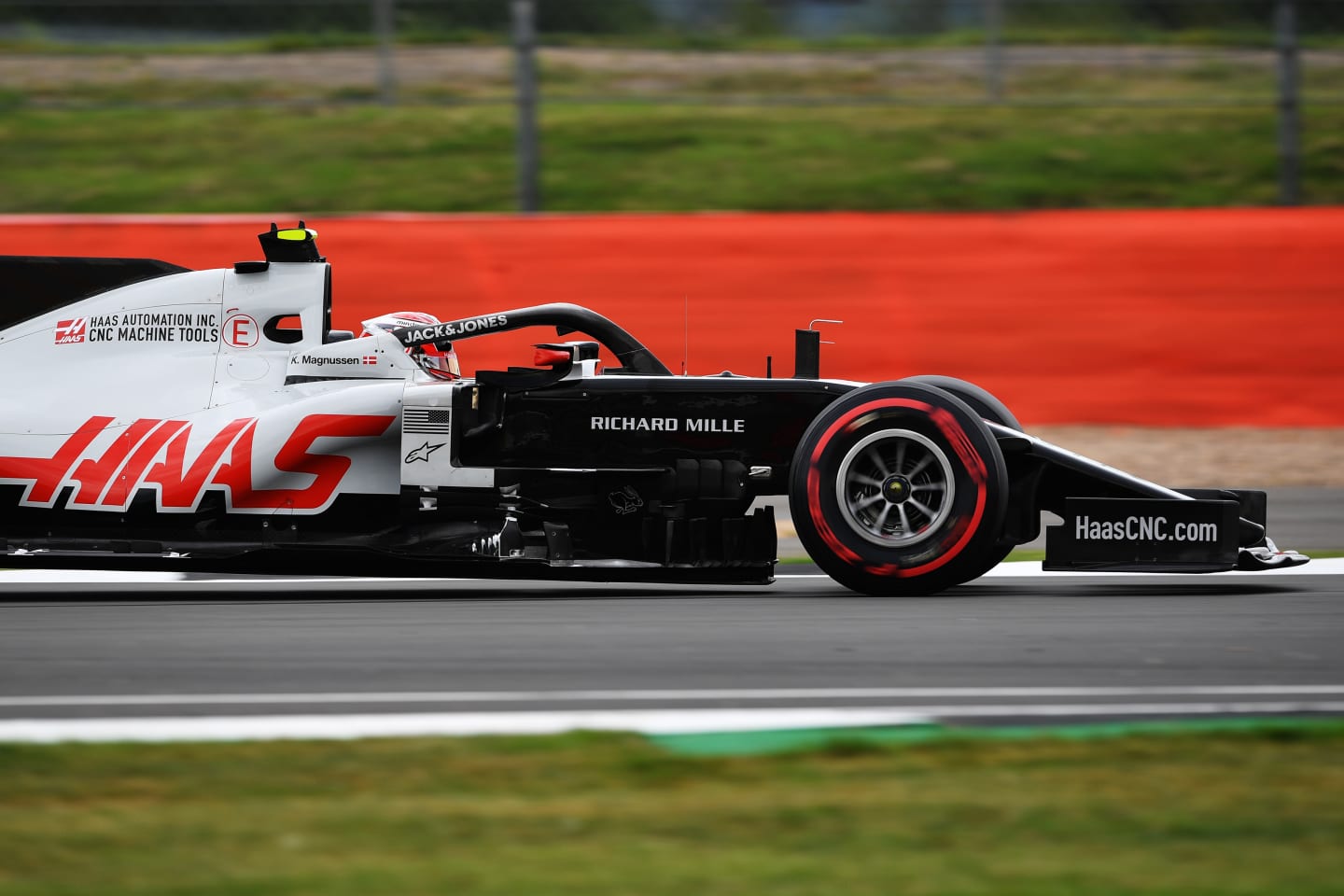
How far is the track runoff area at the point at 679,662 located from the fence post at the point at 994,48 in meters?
8.73

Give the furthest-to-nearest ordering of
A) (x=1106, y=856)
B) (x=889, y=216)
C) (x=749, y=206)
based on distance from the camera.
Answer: (x=749, y=206) < (x=889, y=216) < (x=1106, y=856)

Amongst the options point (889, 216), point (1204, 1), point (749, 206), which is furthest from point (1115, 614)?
point (1204, 1)

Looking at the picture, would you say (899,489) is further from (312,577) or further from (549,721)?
(312,577)

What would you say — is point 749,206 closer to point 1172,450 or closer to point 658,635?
point 1172,450

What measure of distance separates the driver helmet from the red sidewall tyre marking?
166cm

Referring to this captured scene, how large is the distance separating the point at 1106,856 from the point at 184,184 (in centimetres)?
1388

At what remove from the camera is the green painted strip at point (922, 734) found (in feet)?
15.5

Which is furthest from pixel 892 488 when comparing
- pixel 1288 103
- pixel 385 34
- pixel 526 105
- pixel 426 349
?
pixel 385 34

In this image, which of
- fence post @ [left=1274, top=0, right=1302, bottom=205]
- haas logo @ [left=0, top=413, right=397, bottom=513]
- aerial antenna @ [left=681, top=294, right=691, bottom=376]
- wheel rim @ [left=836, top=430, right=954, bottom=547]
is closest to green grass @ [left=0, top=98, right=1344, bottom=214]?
fence post @ [left=1274, top=0, right=1302, bottom=205]

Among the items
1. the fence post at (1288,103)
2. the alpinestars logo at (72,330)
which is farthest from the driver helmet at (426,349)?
the fence post at (1288,103)

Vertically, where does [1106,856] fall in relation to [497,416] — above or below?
below

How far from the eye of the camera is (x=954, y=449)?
6.87m

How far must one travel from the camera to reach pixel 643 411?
24.0 feet

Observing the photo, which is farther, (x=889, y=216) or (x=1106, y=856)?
(x=889, y=216)
